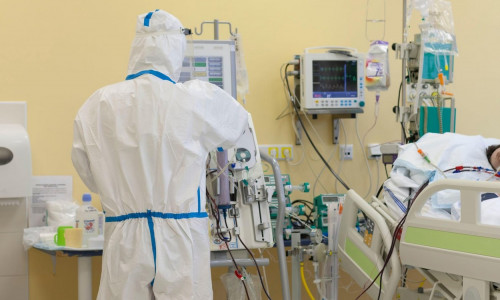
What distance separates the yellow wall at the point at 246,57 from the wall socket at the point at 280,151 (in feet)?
0.15

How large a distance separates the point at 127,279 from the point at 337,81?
7.12 feet

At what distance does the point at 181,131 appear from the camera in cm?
267

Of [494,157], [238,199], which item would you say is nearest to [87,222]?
[238,199]

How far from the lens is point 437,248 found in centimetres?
245

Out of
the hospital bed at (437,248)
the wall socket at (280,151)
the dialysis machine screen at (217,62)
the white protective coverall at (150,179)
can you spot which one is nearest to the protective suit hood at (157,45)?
the white protective coverall at (150,179)

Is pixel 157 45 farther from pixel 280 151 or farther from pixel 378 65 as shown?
pixel 280 151

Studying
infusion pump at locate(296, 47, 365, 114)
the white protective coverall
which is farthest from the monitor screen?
the white protective coverall

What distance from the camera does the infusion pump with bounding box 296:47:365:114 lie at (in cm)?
416

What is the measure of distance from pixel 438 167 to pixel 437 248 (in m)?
0.59

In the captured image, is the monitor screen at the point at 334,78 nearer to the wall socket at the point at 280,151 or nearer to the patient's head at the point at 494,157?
the wall socket at the point at 280,151

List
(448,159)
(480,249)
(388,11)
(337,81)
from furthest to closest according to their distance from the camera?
(388,11) < (337,81) < (448,159) < (480,249)

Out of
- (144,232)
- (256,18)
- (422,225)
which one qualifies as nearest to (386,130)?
(256,18)

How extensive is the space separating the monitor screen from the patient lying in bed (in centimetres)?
110

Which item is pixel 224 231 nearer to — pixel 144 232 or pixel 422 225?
pixel 144 232
